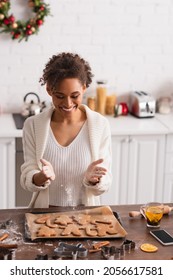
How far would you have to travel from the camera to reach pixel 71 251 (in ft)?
7.64

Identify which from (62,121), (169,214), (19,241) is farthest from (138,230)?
(62,121)

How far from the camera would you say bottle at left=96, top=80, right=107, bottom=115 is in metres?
4.79

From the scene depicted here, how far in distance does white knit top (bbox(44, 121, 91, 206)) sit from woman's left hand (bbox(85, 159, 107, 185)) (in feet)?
0.53

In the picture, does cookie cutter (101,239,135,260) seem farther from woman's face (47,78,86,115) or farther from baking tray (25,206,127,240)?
woman's face (47,78,86,115)

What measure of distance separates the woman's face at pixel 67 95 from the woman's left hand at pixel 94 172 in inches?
11.1

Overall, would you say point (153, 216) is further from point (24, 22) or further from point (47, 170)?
point (24, 22)

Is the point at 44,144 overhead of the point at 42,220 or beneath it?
overhead

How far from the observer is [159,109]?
5.00 metres

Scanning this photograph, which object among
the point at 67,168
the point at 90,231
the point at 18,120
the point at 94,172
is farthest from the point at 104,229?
the point at 18,120

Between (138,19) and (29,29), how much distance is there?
89 centimetres

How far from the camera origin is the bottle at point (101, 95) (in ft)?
15.7

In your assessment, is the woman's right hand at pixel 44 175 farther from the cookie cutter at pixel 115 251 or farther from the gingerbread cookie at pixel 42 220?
the cookie cutter at pixel 115 251

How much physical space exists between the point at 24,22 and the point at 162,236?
8.56ft

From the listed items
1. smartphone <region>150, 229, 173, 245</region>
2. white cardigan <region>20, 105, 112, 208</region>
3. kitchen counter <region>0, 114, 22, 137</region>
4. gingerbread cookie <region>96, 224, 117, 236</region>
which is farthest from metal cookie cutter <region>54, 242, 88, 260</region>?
kitchen counter <region>0, 114, 22, 137</region>
